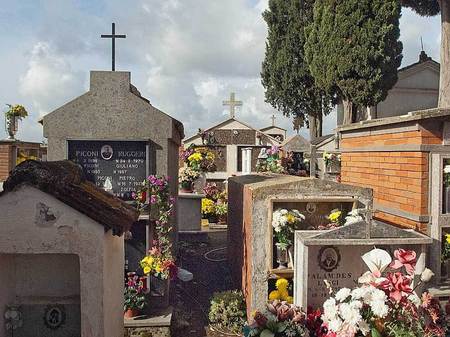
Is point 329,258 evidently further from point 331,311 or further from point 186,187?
point 186,187

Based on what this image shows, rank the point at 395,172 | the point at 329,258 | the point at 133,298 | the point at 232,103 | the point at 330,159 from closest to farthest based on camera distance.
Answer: the point at 329,258 → the point at 133,298 → the point at 395,172 → the point at 330,159 → the point at 232,103

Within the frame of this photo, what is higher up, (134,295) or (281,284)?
(281,284)

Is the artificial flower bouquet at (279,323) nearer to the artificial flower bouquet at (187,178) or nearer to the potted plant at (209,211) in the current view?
the artificial flower bouquet at (187,178)

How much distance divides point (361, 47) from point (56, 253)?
15.6m

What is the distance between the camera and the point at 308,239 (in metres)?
5.16

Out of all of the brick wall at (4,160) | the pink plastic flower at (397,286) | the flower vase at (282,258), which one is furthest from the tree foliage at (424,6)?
the pink plastic flower at (397,286)

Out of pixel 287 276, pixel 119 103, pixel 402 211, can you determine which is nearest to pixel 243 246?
pixel 287 276

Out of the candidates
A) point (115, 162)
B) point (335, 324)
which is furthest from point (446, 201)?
point (115, 162)

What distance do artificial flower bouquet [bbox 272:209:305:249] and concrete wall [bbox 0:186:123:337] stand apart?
2.89 m

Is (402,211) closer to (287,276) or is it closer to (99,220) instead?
(287,276)

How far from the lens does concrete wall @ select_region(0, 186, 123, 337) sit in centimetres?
337

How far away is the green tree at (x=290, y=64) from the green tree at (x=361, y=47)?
5.37m

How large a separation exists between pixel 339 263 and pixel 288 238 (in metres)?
0.93

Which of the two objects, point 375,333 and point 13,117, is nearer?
point 375,333
